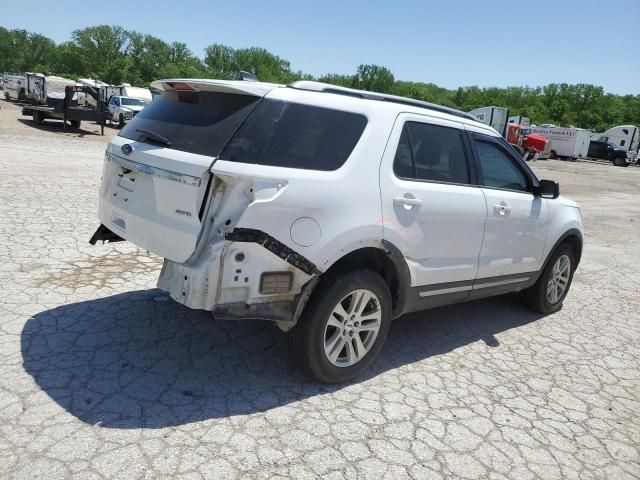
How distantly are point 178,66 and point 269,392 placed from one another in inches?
4429

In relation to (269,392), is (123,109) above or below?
above

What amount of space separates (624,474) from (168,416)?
8.78 feet

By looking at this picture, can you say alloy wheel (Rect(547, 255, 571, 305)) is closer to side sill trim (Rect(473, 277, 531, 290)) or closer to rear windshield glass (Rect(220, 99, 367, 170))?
side sill trim (Rect(473, 277, 531, 290))

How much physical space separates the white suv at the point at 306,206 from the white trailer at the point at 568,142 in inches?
1648

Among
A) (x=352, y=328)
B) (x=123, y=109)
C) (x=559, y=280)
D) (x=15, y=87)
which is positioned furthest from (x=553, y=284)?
(x=15, y=87)

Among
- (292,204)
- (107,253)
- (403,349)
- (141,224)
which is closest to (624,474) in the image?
(403,349)

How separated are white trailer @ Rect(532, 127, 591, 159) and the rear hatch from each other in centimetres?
4341

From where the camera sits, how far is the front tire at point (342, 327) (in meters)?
3.13

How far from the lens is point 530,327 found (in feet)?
16.5

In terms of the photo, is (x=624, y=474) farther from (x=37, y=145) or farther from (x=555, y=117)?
(x=555, y=117)

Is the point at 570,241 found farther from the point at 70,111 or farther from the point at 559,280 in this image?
the point at 70,111

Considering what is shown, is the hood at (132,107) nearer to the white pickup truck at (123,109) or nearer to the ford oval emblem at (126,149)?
the white pickup truck at (123,109)

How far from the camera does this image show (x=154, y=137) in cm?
318

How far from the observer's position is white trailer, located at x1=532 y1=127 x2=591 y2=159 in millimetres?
40400
